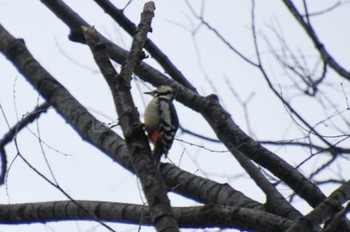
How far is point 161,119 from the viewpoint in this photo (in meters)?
5.74

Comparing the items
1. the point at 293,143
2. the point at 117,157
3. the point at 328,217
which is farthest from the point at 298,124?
the point at 328,217

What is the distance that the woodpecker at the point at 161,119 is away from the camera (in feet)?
17.9

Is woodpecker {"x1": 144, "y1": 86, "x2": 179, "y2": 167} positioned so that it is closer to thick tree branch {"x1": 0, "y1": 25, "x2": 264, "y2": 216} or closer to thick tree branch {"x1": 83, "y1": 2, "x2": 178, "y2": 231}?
thick tree branch {"x1": 0, "y1": 25, "x2": 264, "y2": 216}

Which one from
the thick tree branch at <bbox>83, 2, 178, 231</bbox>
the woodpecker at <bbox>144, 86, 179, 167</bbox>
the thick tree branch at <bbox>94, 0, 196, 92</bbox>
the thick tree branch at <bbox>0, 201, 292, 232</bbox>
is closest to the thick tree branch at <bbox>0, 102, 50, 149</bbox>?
the thick tree branch at <bbox>0, 201, 292, 232</bbox>

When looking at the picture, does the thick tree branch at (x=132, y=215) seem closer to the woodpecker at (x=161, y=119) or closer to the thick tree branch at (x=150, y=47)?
the thick tree branch at (x=150, y=47)

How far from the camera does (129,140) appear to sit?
255 cm

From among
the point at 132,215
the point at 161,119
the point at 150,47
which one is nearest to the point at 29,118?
the point at 150,47

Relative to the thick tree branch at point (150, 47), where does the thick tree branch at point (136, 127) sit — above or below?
below

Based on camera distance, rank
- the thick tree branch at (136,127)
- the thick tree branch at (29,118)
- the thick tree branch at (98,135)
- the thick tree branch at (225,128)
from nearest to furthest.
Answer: the thick tree branch at (136,127)
the thick tree branch at (98,135)
the thick tree branch at (225,128)
the thick tree branch at (29,118)

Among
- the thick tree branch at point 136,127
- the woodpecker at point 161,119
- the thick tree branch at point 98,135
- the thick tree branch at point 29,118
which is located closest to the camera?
the thick tree branch at point 136,127

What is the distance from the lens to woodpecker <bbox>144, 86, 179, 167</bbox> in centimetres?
544

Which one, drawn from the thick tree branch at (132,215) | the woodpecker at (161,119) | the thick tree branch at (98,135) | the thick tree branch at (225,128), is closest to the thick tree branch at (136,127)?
the thick tree branch at (132,215)

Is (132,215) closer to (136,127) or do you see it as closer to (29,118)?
(136,127)

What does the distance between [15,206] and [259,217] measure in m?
1.45
